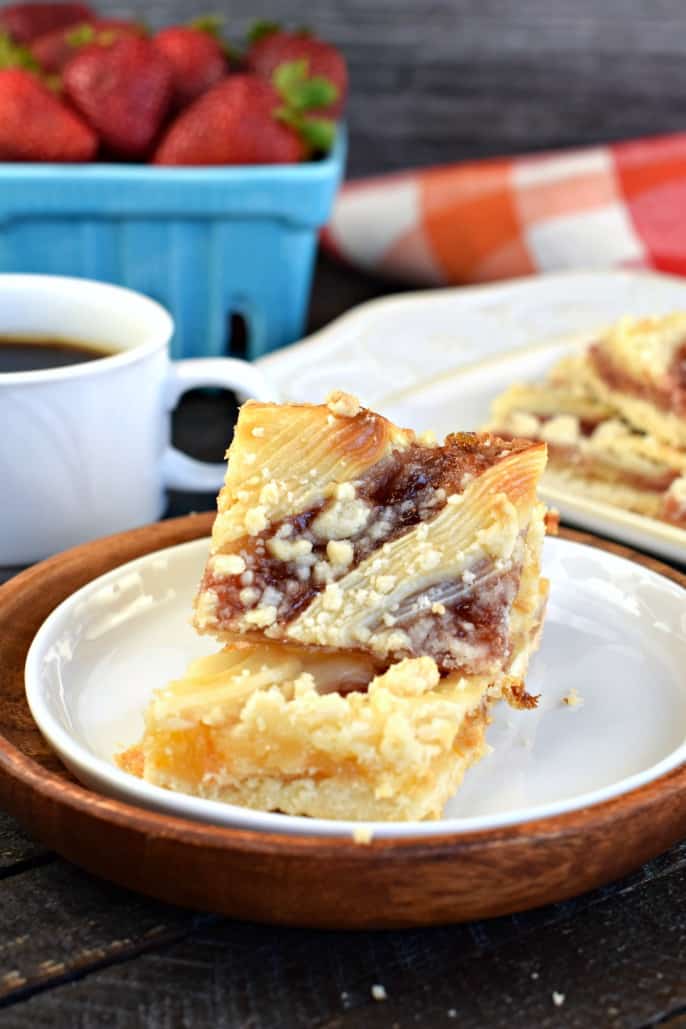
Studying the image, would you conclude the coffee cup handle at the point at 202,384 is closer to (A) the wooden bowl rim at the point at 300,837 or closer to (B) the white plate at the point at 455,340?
(B) the white plate at the point at 455,340

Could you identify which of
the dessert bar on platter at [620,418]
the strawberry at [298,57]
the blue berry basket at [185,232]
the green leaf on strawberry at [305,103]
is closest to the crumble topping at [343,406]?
the dessert bar on platter at [620,418]

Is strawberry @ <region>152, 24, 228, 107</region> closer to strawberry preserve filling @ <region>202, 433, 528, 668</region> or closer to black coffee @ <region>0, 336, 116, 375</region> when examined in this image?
black coffee @ <region>0, 336, 116, 375</region>

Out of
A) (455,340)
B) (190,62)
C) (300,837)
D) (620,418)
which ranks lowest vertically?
(455,340)

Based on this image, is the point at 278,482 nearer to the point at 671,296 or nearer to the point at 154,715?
the point at 154,715

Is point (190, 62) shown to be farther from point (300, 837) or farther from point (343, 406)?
point (300, 837)

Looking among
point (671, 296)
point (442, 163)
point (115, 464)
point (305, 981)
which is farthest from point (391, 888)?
point (442, 163)

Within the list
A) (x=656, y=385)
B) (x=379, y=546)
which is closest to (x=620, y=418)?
(x=656, y=385)

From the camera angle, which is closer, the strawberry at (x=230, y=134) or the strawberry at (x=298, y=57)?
the strawberry at (x=230, y=134)
